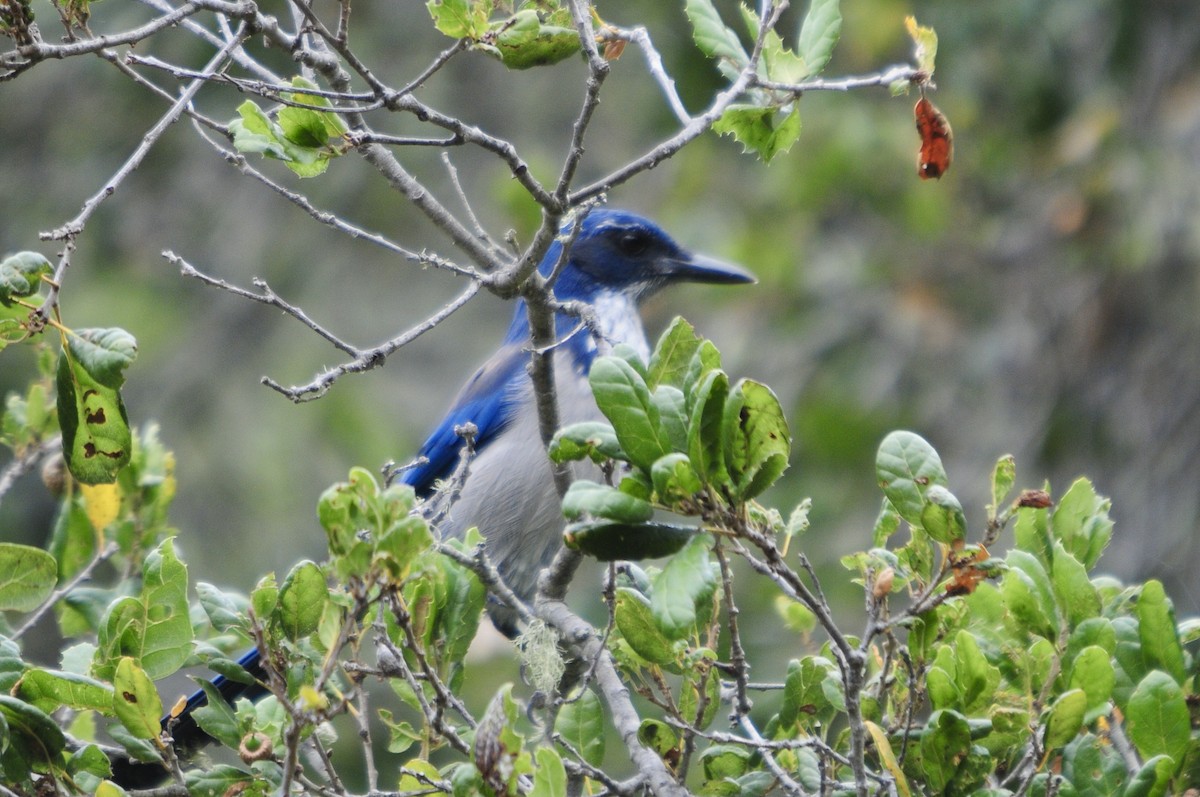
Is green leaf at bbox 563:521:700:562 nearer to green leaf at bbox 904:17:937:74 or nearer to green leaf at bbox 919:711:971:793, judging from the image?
green leaf at bbox 919:711:971:793

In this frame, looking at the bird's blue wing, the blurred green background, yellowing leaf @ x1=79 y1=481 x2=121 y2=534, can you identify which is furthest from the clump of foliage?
the blurred green background

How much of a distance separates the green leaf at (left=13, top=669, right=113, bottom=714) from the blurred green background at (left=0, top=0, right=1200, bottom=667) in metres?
4.57

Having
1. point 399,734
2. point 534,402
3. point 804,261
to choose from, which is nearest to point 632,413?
point 399,734

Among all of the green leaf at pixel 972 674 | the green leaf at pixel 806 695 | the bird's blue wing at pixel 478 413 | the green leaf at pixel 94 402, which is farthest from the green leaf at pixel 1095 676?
the bird's blue wing at pixel 478 413

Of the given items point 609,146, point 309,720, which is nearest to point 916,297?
point 609,146

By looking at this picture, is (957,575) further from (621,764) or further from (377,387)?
(377,387)

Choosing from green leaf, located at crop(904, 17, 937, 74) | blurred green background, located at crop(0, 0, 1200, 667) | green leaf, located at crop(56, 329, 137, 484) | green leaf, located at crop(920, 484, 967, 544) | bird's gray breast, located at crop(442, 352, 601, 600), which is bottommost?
green leaf, located at crop(920, 484, 967, 544)

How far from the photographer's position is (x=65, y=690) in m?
2.31

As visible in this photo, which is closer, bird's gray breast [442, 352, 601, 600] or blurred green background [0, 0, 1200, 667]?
bird's gray breast [442, 352, 601, 600]

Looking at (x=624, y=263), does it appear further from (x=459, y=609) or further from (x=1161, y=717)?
(x=1161, y=717)

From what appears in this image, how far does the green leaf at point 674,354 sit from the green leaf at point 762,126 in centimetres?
36

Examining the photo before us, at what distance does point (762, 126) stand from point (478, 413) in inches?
103

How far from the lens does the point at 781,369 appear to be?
7.74m

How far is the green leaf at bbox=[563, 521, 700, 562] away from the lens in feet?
6.54
